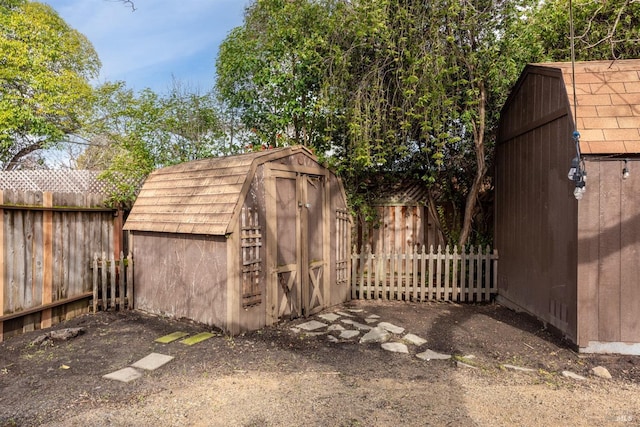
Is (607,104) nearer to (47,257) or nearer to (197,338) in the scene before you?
(197,338)

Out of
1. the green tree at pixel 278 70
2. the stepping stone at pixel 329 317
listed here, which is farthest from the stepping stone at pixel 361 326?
the green tree at pixel 278 70

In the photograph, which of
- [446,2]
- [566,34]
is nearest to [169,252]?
[446,2]

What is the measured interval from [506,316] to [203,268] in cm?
493

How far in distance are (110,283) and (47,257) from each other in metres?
1.26

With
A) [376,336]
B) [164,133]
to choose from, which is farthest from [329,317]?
[164,133]

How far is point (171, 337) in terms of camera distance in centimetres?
509

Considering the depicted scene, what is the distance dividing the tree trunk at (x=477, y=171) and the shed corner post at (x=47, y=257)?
23.6 ft

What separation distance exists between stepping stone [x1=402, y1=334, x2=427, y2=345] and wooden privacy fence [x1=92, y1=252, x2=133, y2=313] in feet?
15.5

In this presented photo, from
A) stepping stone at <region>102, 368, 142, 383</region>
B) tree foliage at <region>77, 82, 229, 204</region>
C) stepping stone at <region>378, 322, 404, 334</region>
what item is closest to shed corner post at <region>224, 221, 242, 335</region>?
stepping stone at <region>102, 368, 142, 383</region>

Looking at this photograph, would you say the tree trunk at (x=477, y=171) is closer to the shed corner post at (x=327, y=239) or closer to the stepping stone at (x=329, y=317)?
the shed corner post at (x=327, y=239)

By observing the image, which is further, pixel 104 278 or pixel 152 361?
pixel 104 278

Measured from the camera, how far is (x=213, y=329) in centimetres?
530

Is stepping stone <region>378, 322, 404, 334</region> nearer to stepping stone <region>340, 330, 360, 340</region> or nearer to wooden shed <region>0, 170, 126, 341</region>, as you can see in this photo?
A: stepping stone <region>340, 330, 360, 340</region>

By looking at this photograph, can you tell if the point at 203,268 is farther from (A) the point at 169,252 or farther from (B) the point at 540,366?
(B) the point at 540,366
